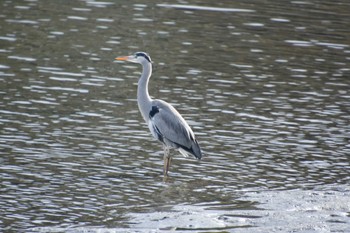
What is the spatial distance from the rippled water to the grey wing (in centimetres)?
42

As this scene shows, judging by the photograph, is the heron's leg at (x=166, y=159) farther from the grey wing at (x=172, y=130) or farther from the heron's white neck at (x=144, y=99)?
the heron's white neck at (x=144, y=99)

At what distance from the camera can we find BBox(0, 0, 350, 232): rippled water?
12367 mm

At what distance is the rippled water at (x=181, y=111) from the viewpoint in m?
12.4

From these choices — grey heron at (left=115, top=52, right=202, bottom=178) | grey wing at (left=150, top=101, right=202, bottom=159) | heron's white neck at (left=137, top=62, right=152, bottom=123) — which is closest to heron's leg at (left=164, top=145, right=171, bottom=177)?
grey heron at (left=115, top=52, right=202, bottom=178)

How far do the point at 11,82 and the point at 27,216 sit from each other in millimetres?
7798

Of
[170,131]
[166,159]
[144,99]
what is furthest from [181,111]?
[166,159]

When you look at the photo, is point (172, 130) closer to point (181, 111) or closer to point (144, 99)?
point (144, 99)

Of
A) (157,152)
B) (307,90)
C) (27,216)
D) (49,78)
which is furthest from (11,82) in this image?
(27,216)

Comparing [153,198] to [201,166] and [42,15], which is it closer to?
[201,166]

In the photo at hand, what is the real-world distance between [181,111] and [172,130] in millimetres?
3131

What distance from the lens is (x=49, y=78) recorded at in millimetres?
19891

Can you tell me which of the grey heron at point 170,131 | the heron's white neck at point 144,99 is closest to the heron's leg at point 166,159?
the grey heron at point 170,131

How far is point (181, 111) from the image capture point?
18078 millimetres

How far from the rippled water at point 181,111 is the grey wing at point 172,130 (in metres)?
0.42
